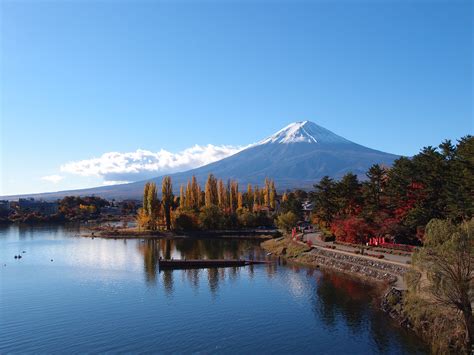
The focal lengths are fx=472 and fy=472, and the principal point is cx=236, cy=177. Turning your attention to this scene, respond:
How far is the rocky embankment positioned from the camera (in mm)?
37500

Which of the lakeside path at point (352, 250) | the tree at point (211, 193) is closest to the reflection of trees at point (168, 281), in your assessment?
the lakeside path at point (352, 250)

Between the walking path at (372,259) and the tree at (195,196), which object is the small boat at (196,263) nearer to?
the walking path at (372,259)

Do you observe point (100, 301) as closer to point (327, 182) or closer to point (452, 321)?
point (452, 321)

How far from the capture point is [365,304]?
30969mm

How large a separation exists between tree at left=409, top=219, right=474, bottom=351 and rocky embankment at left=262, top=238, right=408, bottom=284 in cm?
1378

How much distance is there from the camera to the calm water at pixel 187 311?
23.8 metres

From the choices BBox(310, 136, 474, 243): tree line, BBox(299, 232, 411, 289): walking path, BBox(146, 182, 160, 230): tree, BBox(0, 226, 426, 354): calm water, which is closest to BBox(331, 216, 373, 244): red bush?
BBox(310, 136, 474, 243): tree line

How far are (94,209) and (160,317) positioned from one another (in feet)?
380

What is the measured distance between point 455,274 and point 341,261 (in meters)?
23.7

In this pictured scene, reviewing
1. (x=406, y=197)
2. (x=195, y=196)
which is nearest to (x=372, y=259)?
(x=406, y=197)

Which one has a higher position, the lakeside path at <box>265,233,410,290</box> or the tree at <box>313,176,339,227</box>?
the tree at <box>313,176,339,227</box>

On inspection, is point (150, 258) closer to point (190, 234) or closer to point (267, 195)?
point (190, 234)

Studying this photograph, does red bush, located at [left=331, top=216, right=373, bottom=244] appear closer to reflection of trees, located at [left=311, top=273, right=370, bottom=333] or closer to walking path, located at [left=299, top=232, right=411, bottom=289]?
walking path, located at [left=299, top=232, right=411, bottom=289]

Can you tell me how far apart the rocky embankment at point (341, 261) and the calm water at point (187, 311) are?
1966 mm
